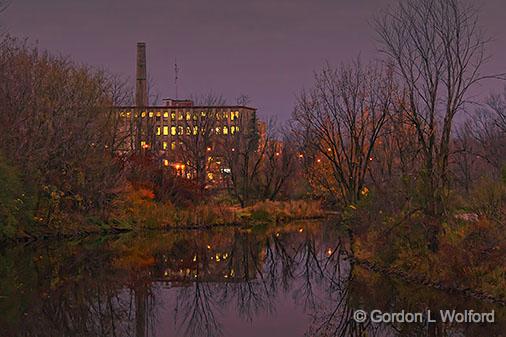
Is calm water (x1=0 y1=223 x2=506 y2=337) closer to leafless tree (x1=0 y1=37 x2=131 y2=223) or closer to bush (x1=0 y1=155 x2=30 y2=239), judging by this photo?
bush (x1=0 y1=155 x2=30 y2=239)

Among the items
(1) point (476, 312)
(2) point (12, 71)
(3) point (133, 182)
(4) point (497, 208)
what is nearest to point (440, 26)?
(4) point (497, 208)

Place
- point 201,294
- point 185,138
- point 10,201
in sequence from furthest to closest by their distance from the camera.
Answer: point 185,138, point 10,201, point 201,294

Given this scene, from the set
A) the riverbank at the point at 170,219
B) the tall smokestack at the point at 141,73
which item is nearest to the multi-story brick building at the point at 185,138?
the tall smokestack at the point at 141,73

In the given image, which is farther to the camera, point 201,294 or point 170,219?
point 170,219

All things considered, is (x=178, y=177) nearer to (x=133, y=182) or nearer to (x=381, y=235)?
(x=133, y=182)

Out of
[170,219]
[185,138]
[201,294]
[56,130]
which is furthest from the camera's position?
[185,138]

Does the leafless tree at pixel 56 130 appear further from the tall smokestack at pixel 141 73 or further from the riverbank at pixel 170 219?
the tall smokestack at pixel 141 73

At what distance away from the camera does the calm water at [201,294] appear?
13.9 m

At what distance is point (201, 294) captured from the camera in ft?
61.0

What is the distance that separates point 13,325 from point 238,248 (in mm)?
16642

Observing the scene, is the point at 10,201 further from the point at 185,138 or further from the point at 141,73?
the point at 141,73

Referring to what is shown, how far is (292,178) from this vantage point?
54969mm

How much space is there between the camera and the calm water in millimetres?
13875

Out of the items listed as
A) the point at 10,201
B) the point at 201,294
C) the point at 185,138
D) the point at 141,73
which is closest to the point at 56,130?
the point at 10,201
